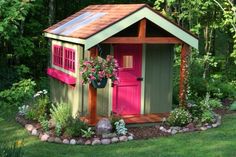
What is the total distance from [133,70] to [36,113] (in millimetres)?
2761

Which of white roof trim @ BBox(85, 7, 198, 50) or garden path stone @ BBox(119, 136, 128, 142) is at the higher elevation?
white roof trim @ BBox(85, 7, 198, 50)

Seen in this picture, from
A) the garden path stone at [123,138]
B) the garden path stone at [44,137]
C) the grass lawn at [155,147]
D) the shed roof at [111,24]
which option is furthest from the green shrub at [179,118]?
the garden path stone at [44,137]

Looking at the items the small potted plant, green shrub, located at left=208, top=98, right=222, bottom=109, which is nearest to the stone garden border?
the small potted plant

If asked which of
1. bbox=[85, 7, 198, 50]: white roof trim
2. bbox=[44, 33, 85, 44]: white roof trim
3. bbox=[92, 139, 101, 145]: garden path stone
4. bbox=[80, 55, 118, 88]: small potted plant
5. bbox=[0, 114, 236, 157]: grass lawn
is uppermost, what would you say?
bbox=[85, 7, 198, 50]: white roof trim

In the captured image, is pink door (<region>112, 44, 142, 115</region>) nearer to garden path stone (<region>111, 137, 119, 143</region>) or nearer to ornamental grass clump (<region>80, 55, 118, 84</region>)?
ornamental grass clump (<region>80, 55, 118, 84</region>)

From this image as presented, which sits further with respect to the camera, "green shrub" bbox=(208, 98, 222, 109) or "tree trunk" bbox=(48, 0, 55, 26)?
"tree trunk" bbox=(48, 0, 55, 26)

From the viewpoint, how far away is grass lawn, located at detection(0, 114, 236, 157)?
9.42 metres

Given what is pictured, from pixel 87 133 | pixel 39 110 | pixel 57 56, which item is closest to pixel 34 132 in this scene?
pixel 39 110

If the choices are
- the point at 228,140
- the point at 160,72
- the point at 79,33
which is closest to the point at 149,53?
the point at 160,72

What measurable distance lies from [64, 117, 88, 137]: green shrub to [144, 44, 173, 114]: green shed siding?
2415mm

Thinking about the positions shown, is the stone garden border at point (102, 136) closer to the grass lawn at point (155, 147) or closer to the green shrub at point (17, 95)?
the grass lawn at point (155, 147)

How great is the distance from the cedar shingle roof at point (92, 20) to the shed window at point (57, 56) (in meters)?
0.49

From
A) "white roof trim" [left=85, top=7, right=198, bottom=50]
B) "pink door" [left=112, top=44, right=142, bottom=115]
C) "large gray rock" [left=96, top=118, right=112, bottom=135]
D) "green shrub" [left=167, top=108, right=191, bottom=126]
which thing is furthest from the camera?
"pink door" [left=112, top=44, right=142, bottom=115]

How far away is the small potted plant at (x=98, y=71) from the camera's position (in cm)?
1048
